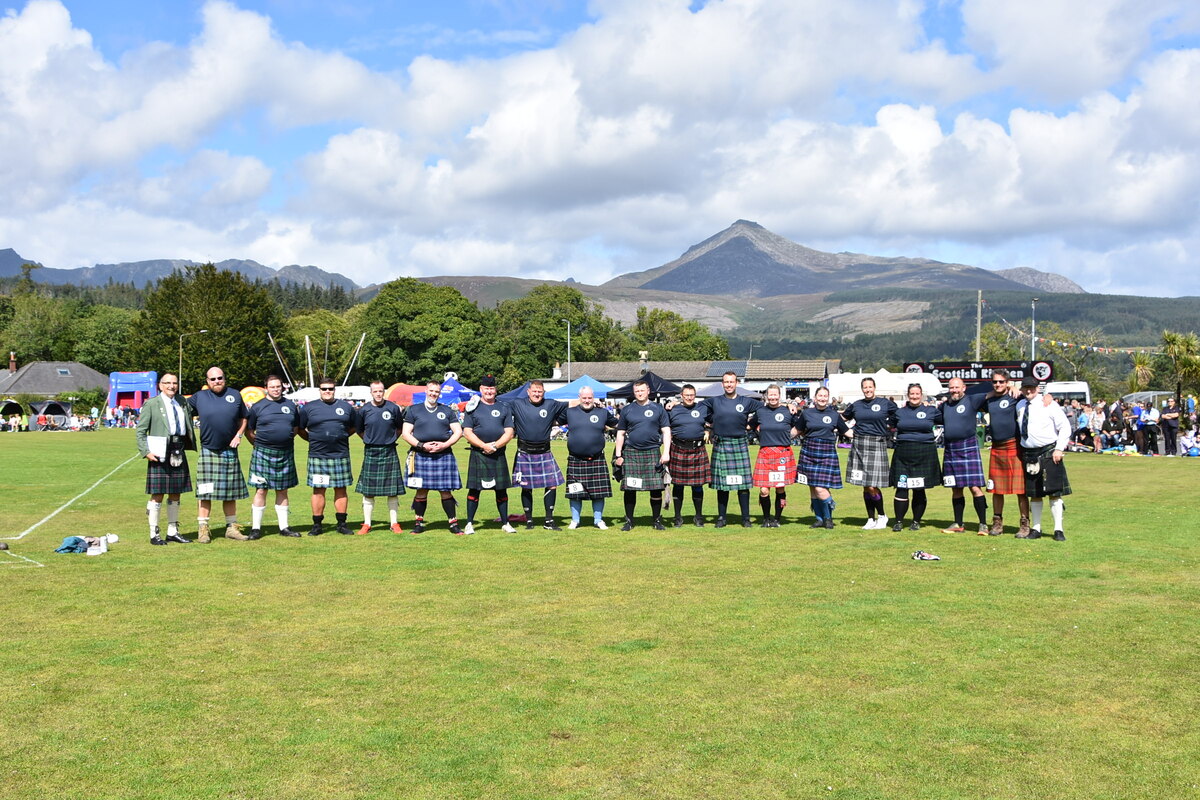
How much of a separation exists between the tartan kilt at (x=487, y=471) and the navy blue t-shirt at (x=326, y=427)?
1.45m

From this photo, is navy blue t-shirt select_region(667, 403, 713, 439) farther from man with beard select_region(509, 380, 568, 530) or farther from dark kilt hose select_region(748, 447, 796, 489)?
man with beard select_region(509, 380, 568, 530)

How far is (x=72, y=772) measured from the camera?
14.3 feet

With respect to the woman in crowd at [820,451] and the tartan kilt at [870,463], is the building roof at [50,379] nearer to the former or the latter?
the woman in crowd at [820,451]

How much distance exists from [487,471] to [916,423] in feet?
16.4

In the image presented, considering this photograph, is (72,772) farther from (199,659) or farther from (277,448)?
(277,448)

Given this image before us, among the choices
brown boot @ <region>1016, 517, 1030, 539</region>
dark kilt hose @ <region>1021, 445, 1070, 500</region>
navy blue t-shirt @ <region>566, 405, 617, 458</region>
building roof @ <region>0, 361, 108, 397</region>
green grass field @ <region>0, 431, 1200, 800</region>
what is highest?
building roof @ <region>0, 361, 108, 397</region>

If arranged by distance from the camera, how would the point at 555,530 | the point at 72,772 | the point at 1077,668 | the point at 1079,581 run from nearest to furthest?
the point at 72,772
the point at 1077,668
the point at 1079,581
the point at 555,530

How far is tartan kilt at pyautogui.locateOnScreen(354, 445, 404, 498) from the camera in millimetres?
12195

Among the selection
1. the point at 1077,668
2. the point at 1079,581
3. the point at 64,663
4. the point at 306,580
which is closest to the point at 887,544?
the point at 1079,581

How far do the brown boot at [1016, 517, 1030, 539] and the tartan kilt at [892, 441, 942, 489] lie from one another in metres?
0.98

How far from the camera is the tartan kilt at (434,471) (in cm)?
1211

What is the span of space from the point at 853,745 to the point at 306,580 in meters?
5.60

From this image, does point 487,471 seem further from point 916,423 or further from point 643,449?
point 916,423

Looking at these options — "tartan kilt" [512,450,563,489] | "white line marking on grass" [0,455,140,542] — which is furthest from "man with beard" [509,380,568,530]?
"white line marking on grass" [0,455,140,542]
